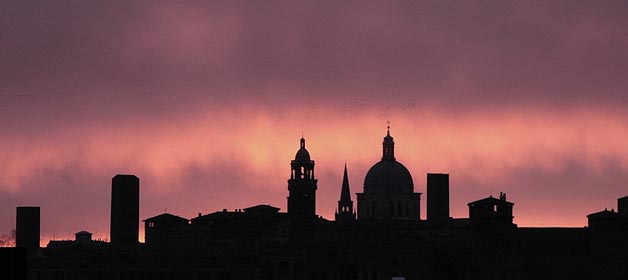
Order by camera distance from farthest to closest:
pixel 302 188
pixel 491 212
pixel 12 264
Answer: pixel 302 188 < pixel 491 212 < pixel 12 264

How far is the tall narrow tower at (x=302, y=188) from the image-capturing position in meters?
180

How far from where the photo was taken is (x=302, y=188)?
591 ft

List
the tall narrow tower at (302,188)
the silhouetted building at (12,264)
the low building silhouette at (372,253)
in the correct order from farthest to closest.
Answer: the tall narrow tower at (302,188), the low building silhouette at (372,253), the silhouetted building at (12,264)

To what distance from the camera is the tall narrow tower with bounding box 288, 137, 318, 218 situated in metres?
180

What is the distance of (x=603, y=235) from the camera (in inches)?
6506

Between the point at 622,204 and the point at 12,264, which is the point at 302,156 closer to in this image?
the point at 622,204

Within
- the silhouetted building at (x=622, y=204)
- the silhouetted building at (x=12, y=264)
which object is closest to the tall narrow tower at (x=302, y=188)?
the silhouetted building at (x=622, y=204)

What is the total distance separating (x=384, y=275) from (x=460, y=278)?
7.65 metres

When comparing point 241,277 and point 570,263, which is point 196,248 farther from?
point 570,263

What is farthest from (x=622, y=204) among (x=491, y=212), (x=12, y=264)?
(x=12, y=264)

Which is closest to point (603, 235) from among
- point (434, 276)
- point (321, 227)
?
point (434, 276)

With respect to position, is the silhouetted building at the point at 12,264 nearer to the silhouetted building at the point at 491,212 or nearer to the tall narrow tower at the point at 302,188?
the silhouetted building at the point at 491,212

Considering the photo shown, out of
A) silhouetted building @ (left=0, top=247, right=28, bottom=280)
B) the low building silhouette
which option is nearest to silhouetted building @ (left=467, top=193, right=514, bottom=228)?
the low building silhouette

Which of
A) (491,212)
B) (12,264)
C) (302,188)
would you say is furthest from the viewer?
(302,188)
